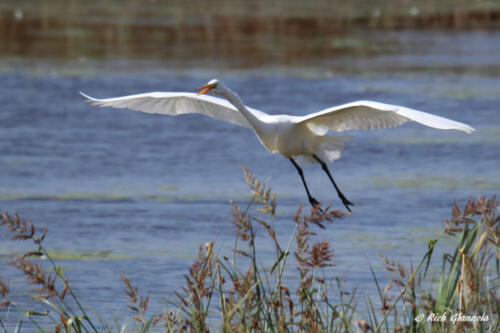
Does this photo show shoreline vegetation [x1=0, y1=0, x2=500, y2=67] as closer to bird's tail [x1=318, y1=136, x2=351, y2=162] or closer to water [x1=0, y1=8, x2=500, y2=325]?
water [x1=0, y1=8, x2=500, y2=325]

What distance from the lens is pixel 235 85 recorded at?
1362 centimetres

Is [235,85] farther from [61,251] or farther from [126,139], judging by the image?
[61,251]

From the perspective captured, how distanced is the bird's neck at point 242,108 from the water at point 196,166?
0.71 m

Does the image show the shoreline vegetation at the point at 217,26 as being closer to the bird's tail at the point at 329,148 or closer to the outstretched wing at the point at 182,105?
the outstretched wing at the point at 182,105

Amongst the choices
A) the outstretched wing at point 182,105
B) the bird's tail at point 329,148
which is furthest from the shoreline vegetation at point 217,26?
the bird's tail at point 329,148

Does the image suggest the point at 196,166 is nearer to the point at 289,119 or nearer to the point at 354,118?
the point at 289,119

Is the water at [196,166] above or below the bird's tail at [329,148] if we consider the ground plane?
below

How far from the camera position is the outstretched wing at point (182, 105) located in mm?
5809

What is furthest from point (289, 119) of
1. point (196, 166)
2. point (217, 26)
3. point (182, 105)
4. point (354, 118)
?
point (217, 26)

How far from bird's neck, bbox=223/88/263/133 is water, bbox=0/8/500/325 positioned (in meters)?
0.71

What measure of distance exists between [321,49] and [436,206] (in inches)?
376

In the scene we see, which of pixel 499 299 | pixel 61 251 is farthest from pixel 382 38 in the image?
pixel 499 299

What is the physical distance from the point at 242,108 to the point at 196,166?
171 inches

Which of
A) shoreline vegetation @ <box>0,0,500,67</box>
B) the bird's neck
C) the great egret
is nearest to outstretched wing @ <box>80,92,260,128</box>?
the great egret
